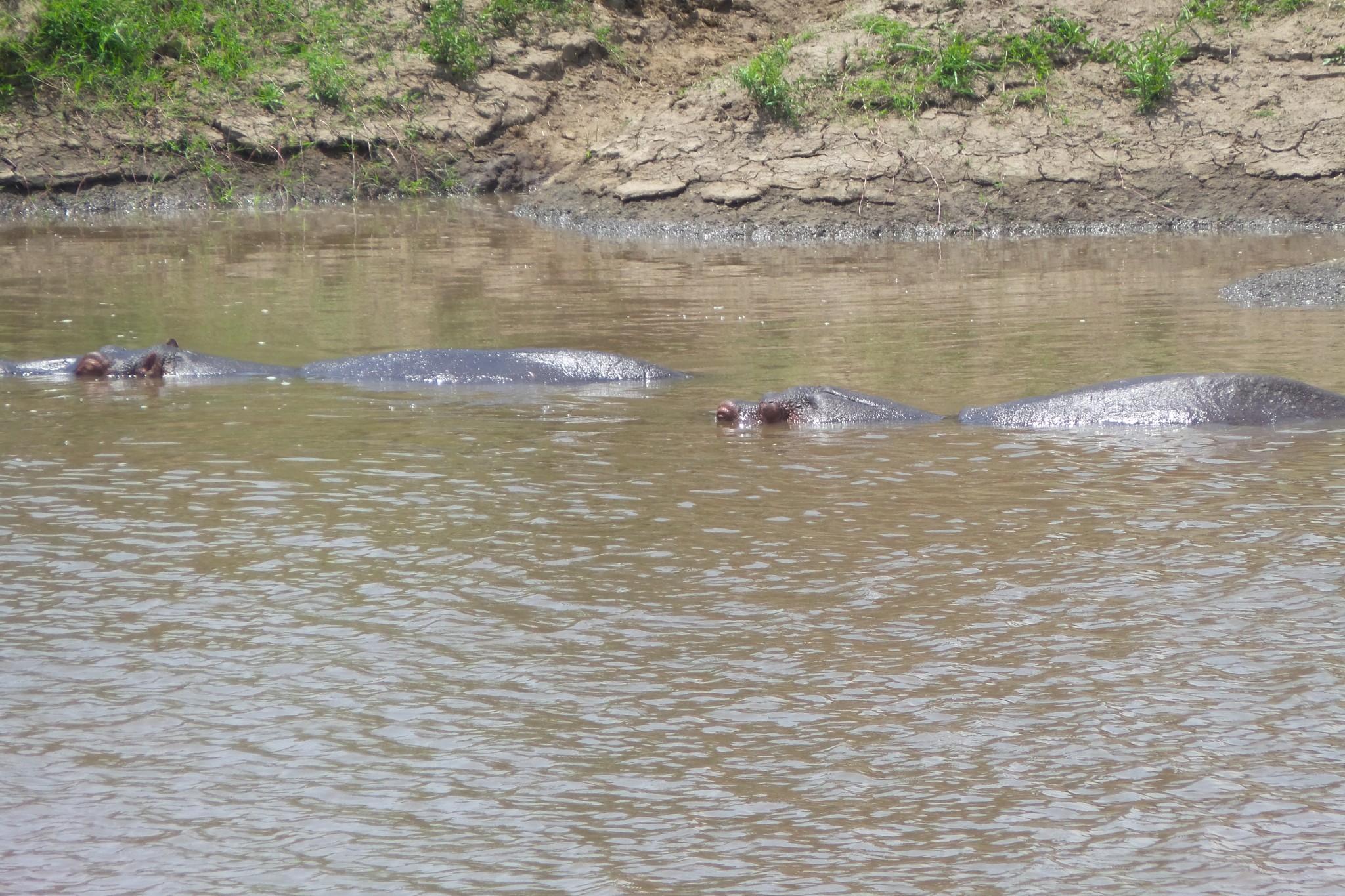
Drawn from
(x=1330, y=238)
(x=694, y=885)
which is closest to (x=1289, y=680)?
(x=694, y=885)

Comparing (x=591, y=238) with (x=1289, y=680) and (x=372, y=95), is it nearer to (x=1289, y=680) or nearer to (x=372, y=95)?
(x=372, y=95)

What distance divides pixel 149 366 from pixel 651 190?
7.85m

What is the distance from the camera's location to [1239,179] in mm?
15711

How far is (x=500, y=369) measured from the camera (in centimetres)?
905

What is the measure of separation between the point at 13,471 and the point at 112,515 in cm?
105

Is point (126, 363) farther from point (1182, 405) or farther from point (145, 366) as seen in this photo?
point (1182, 405)

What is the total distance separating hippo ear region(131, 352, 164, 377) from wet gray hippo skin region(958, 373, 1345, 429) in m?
4.70

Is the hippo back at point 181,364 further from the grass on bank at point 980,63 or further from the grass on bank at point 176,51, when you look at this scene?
the grass on bank at point 176,51

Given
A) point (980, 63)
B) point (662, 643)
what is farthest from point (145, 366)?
point (980, 63)

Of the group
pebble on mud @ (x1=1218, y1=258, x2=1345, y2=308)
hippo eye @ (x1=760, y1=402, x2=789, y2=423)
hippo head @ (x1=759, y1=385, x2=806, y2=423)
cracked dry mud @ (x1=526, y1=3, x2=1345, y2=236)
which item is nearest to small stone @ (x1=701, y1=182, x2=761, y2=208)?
cracked dry mud @ (x1=526, y1=3, x2=1345, y2=236)

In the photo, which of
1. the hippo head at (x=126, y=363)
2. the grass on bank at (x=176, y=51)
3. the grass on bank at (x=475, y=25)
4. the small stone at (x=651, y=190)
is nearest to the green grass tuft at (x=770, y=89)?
the small stone at (x=651, y=190)

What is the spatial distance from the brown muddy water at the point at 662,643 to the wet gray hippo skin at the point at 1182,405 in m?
0.23

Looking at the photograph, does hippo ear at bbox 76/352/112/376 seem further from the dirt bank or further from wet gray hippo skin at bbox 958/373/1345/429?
the dirt bank

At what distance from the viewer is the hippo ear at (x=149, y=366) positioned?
9156 mm
